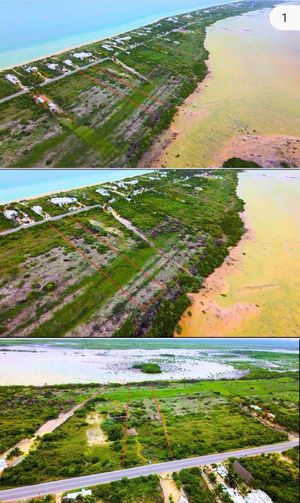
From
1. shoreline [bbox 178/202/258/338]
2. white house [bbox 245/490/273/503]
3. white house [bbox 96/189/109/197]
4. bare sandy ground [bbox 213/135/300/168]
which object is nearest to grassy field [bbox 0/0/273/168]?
white house [bbox 96/189/109/197]

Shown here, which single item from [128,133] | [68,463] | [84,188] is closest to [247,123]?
[128,133]

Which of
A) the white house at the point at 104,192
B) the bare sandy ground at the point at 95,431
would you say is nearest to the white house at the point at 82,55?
the white house at the point at 104,192

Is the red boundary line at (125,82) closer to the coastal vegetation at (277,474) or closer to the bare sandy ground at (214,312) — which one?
the bare sandy ground at (214,312)

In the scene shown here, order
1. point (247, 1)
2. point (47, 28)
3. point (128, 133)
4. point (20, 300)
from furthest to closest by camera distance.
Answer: point (247, 1)
point (47, 28)
point (128, 133)
point (20, 300)

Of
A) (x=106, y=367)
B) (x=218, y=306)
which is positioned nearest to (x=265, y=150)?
(x=218, y=306)

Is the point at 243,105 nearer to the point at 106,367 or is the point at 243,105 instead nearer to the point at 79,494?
the point at 106,367

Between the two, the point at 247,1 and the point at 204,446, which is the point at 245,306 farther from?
the point at 247,1

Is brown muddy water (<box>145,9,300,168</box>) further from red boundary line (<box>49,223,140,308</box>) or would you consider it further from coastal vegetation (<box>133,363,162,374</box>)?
coastal vegetation (<box>133,363,162,374</box>)
